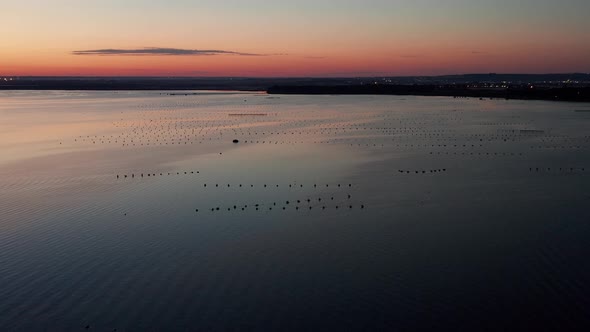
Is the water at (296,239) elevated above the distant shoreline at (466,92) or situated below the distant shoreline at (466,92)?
below

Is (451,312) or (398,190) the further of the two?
(398,190)

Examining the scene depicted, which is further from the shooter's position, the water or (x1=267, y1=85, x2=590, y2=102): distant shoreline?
(x1=267, y1=85, x2=590, y2=102): distant shoreline

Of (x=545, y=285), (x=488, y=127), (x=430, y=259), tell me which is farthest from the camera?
(x=488, y=127)

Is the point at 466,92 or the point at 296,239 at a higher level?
the point at 466,92

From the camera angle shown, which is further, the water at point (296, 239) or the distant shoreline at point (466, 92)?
the distant shoreline at point (466, 92)

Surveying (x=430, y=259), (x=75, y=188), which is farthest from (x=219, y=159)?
(x=430, y=259)

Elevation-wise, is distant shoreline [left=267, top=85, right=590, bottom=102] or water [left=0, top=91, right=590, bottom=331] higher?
distant shoreline [left=267, top=85, right=590, bottom=102]

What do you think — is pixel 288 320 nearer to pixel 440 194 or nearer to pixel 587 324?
pixel 587 324

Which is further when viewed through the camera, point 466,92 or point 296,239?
point 466,92
